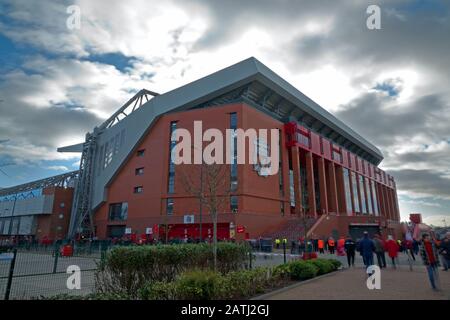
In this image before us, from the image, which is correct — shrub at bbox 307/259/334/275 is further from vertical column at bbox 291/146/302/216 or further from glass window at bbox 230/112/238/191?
vertical column at bbox 291/146/302/216

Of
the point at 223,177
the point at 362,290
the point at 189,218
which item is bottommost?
the point at 362,290

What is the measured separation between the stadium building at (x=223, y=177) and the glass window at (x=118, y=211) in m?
0.16

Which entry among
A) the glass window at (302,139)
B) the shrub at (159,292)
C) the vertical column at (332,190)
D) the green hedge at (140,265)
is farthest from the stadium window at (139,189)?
the shrub at (159,292)

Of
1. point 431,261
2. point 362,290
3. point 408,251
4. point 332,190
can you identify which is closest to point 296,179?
point 332,190

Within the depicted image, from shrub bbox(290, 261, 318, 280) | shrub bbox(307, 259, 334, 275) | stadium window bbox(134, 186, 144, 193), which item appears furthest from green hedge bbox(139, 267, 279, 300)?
stadium window bbox(134, 186, 144, 193)

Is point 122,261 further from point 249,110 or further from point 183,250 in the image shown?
point 249,110

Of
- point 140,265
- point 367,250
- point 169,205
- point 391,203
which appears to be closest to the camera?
point 140,265

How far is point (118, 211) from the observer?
159ft

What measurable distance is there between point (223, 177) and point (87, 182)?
34375 millimetres

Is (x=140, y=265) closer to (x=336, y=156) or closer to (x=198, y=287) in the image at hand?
(x=198, y=287)

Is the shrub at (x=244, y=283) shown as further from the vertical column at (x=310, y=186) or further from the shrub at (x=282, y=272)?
the vertical column at (x=310, y=186)

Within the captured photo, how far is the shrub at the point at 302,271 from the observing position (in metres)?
10.7

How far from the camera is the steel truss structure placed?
5191cm

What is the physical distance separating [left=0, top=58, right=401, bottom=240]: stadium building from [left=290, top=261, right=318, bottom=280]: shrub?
20.4m
